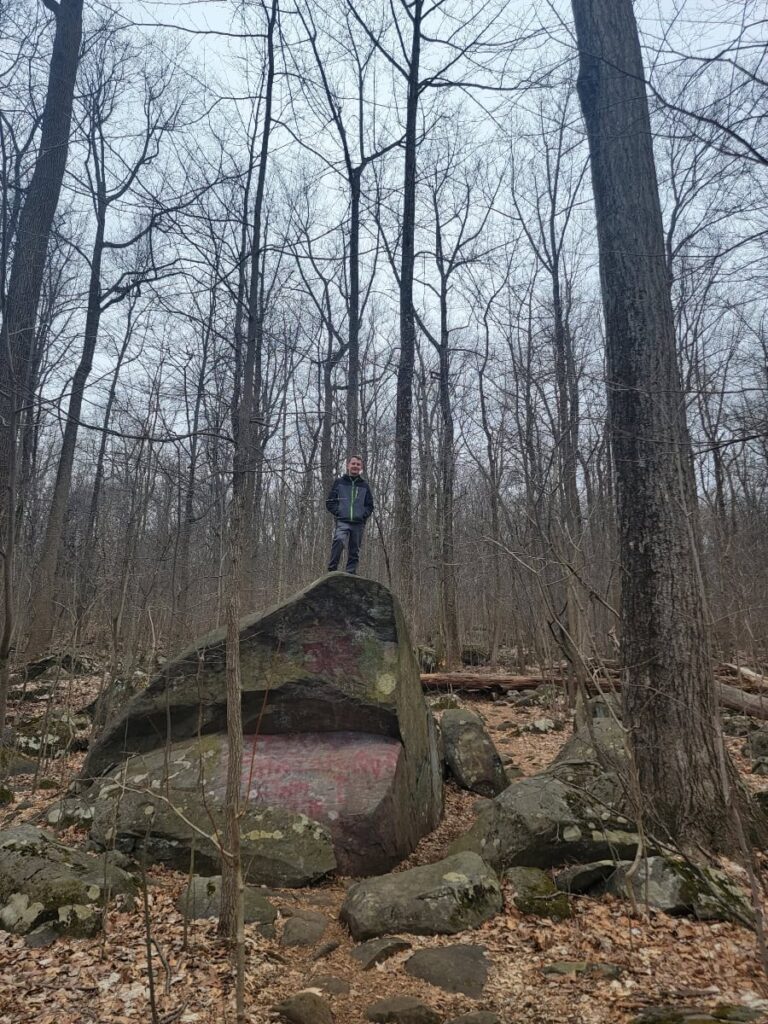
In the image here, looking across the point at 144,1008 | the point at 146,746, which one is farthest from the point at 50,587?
the point at 144,1008

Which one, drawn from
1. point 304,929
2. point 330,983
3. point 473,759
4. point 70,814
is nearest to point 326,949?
point 304,929

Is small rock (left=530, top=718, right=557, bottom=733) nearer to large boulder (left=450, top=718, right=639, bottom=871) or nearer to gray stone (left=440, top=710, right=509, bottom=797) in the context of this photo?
gray stone (left=440, top=710, right=509, bottom=797)

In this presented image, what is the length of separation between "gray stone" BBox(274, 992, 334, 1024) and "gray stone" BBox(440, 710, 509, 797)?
13.5 feet

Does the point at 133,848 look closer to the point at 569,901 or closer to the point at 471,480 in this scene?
the point at 569,901

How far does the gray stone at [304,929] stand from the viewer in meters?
3.62

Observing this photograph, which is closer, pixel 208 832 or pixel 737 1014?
pixel 737 1014

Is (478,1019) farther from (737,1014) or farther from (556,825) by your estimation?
(556,825)

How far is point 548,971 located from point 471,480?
18.8 meters

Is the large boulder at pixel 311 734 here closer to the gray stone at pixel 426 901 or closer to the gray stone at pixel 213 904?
the gray stone at pixel 213 904

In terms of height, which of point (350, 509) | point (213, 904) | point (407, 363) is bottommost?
point (213, 904)

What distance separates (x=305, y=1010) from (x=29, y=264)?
7.59 metres

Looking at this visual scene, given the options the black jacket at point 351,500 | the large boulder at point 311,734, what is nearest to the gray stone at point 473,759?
the large boulder at point 311,734

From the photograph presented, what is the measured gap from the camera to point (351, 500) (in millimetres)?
8797

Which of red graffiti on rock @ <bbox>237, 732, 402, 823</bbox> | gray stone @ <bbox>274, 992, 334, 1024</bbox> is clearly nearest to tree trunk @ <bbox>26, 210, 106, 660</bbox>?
red graffiti on rock @ <bbox>237, 732, 402, 823</bbox>
